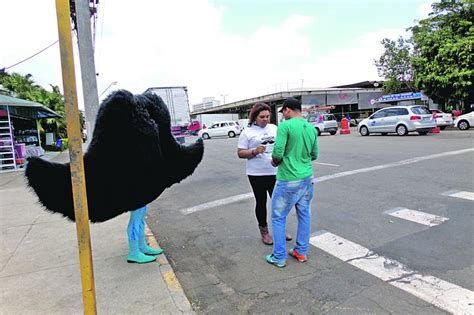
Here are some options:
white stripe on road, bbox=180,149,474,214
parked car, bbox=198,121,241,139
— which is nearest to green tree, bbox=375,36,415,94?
parked car, bbox=198,121,241,139

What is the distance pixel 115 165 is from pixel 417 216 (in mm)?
4293

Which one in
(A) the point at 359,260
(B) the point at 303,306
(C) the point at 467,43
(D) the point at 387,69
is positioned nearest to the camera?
(B) the point at 303,306

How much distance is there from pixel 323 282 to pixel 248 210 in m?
2.64

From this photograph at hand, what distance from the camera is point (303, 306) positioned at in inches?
112

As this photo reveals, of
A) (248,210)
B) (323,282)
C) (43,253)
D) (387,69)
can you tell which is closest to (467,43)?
(387,69)

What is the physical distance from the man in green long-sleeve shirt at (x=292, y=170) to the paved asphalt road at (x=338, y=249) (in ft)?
1.31

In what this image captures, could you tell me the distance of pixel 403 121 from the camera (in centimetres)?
1759

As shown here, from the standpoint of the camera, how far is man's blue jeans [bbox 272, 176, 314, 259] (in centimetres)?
345

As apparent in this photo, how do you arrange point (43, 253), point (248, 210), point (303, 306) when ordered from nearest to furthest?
point (303, 306), point (43, 253), point (248, 210)

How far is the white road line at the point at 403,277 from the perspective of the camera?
280cm

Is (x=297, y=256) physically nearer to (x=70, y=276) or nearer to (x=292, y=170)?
(x=292, y=170)

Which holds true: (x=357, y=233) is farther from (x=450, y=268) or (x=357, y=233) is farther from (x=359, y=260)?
(x=450, y=268)

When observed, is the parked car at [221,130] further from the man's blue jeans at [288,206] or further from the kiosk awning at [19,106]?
the man's blue jeans at [288,206]

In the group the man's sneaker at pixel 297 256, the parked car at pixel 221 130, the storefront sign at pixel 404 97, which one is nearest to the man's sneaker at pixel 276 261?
the man's sneaker at pixel 297 256
